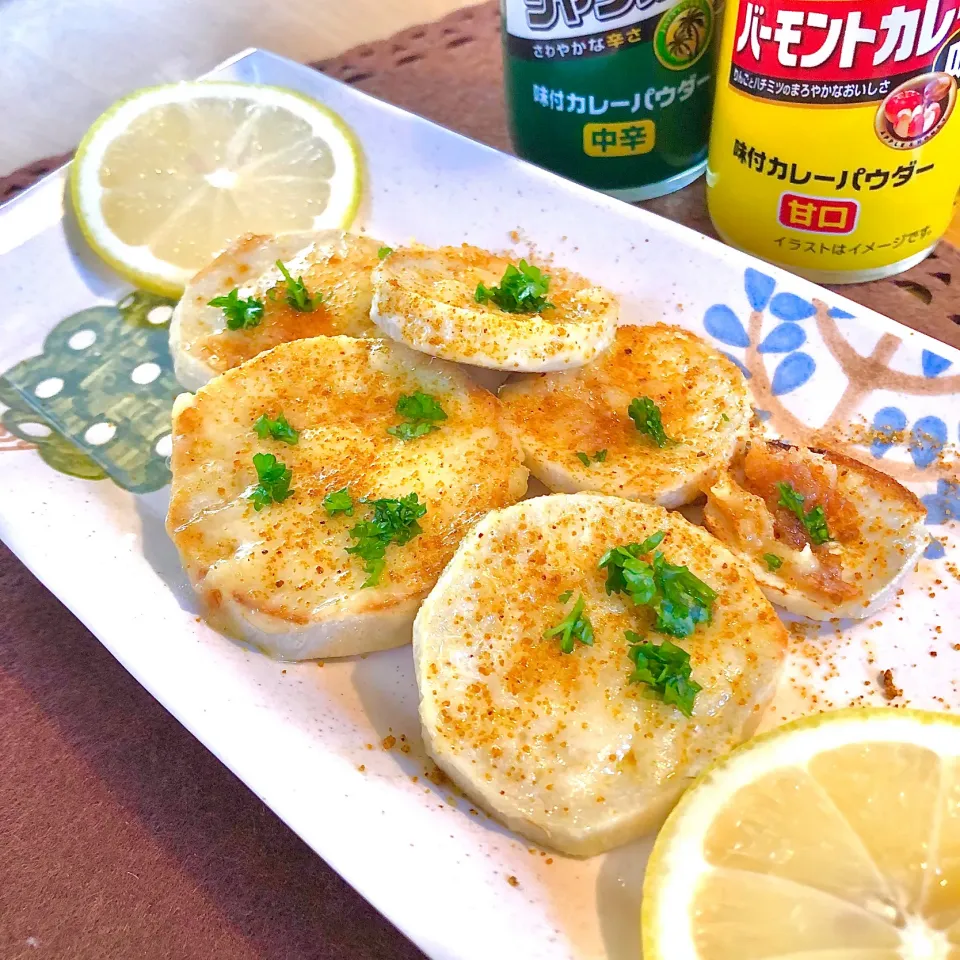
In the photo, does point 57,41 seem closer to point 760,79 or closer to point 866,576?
point 760,79

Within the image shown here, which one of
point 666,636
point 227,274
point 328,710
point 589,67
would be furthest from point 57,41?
point 666,636

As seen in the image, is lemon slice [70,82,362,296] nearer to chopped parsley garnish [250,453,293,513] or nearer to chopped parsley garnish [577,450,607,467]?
chopped parsley garnish [250,453,293,513]

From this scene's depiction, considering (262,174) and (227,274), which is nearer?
(227,274)

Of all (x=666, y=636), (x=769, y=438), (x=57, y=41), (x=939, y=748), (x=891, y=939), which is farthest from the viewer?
(x=57, y=41)

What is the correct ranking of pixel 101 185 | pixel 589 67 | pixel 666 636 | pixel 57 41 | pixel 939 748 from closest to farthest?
pixel 939 748 → pixel 666 636 → pixel 589 67 → pixel 101 185 → pixel 57 41

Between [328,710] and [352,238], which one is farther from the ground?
[352,238]

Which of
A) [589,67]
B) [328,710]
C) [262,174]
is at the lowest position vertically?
[328,710]
